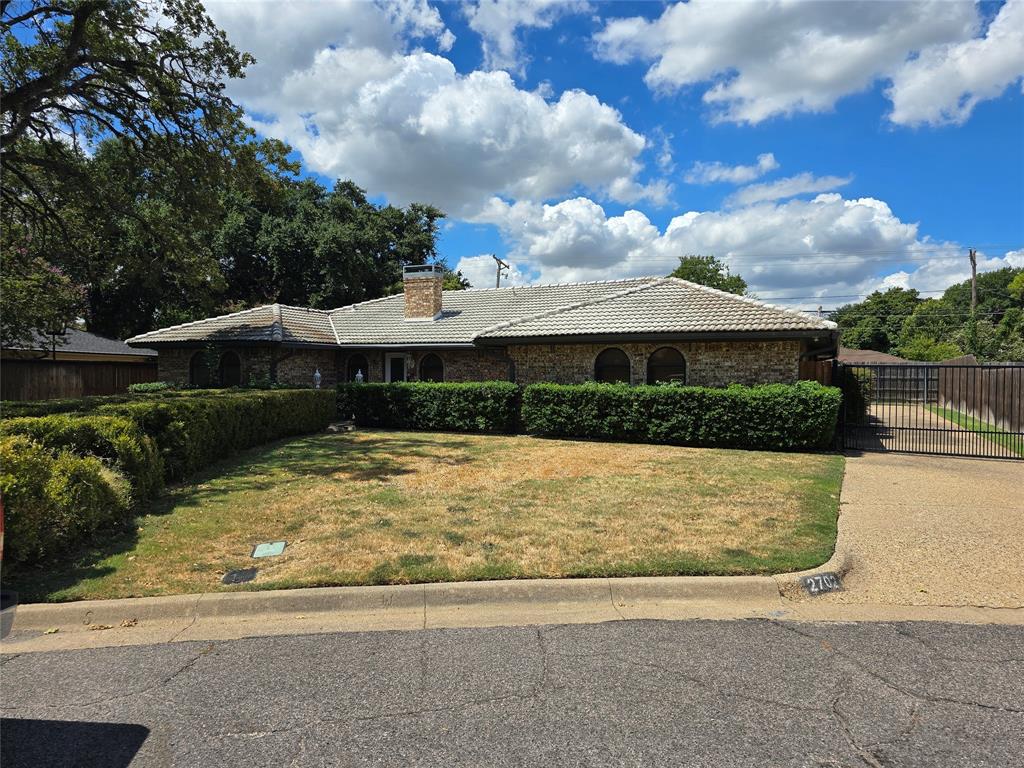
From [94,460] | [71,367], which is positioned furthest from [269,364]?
[94,460]

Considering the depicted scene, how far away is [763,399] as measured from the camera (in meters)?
12.8

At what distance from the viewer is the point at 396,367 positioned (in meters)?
21.5

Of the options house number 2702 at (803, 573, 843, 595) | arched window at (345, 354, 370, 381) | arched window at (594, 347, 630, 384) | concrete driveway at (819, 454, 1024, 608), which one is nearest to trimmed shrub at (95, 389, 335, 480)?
arched window at (345, 354, 370, 381)

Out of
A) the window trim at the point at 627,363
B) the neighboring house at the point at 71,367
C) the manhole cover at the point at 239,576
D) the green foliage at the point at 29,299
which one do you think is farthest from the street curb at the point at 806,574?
the neighboring house at the point at 71,367

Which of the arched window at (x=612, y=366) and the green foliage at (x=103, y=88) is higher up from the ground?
the green foliage at (x=103, y=88)

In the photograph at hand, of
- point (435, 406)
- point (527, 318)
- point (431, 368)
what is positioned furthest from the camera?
point (431, 368)

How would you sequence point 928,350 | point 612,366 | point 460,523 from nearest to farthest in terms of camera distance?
point 460,523, point 612,366, point 928,350

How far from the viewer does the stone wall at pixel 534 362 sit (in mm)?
14719

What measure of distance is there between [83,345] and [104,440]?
21.4 metres

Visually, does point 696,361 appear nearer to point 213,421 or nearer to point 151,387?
point 213,421

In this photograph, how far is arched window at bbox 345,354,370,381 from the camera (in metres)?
22.0

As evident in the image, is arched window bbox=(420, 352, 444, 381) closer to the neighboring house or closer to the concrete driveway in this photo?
the neighboring house

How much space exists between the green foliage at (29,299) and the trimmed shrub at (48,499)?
13081 mm

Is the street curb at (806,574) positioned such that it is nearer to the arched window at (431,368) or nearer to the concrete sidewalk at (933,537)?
the concrete sidewalk at (933,537)
